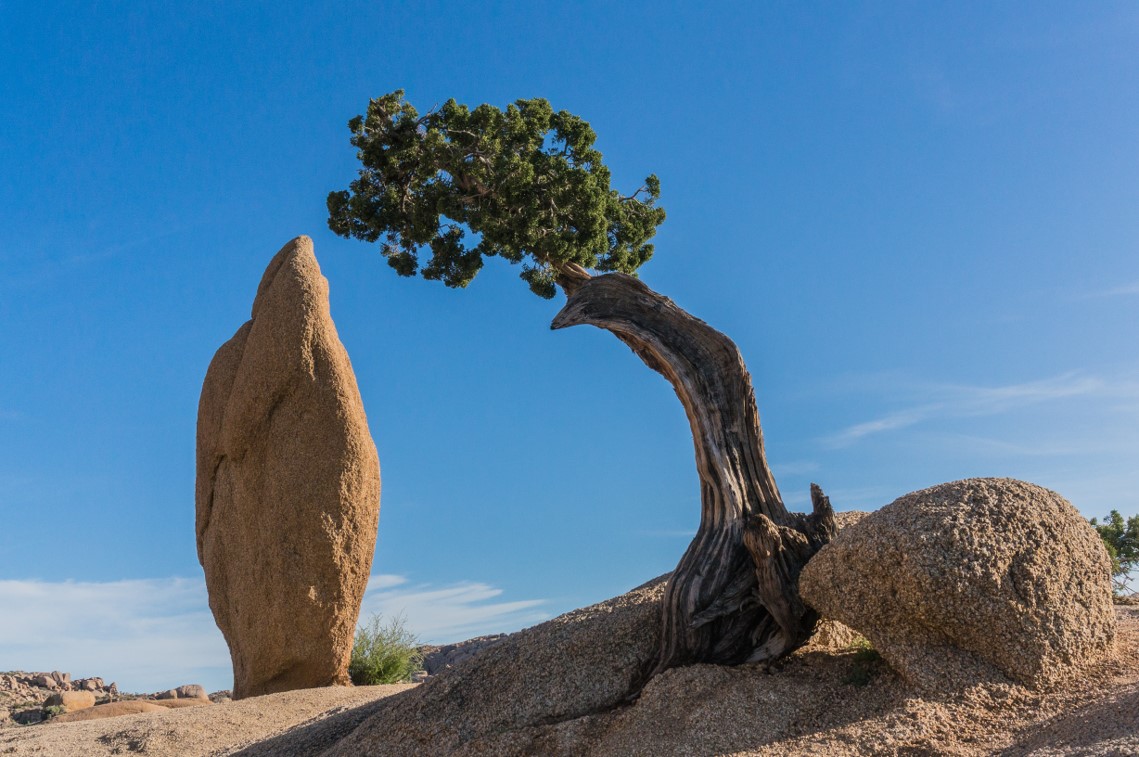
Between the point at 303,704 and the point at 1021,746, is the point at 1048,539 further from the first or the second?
the point at 303,704

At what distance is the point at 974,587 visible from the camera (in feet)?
23.9

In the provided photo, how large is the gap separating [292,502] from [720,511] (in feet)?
23.0

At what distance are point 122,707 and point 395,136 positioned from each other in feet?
35.6

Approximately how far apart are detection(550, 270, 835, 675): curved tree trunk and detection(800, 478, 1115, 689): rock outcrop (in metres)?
0.94

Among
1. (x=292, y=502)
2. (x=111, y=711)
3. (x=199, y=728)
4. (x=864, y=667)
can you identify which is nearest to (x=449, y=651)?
(x=111, y=711)

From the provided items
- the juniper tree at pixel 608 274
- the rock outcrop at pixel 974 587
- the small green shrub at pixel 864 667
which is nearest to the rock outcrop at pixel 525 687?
the juniper tree at pixel 608 274

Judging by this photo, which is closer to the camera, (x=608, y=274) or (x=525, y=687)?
(x=525, y=687)

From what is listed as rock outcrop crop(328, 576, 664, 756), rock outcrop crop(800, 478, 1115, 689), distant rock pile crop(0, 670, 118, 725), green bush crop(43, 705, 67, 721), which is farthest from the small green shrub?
distant rock pile crop(0, 670, 118, 725)

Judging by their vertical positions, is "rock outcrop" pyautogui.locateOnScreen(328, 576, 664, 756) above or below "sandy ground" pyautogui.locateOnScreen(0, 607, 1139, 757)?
above

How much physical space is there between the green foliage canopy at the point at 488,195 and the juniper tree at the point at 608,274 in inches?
0.7

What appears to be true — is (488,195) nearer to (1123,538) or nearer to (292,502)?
(292,502)

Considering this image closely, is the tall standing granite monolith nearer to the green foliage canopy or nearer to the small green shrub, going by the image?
the green foliage canopy

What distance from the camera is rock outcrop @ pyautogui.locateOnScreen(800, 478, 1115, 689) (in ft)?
23.9

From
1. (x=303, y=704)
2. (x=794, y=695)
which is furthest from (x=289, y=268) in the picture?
(x=794, y=695)
